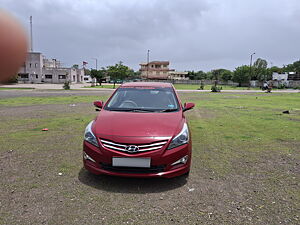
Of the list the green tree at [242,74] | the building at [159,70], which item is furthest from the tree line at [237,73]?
the building at [159,70]

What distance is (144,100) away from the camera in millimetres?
5215

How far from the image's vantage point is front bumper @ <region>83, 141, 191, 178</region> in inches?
137

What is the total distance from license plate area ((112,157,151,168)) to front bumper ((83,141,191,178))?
6cm

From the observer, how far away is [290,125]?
8.56 meters

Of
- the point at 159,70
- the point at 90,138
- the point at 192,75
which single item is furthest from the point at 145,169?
the point at 192,75

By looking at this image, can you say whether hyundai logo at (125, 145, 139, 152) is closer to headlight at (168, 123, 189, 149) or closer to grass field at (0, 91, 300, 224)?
headlight at (168, 123, 189, 149)

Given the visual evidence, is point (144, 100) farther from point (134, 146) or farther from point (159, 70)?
point (159, 70)

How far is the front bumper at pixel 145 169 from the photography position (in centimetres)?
347

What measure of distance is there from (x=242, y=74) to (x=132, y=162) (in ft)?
212

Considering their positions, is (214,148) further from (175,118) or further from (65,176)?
(65,176)

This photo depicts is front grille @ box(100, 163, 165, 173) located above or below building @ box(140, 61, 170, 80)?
below

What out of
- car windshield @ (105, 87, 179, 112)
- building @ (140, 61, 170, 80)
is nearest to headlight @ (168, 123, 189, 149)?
car windshield @ (105, 87, 179, 112)

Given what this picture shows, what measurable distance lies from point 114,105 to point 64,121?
4.45 m

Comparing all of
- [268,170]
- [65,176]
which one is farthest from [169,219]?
[268,170]
